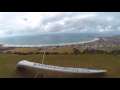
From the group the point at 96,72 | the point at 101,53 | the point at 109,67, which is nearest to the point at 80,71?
the point at 96,72

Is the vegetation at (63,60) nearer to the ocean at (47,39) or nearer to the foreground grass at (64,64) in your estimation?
the foreground grass at (64,64)

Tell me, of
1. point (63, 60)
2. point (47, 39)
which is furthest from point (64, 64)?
point (47, 39)

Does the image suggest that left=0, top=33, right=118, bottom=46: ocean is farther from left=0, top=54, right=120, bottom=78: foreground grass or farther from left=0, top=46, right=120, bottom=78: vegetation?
left=0, top=54, right=120, bottom=78: foreground grass

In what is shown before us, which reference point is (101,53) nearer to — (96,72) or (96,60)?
(96,60)

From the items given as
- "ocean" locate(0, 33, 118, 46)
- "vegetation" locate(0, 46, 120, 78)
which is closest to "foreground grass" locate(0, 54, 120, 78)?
"vegetation" locate(0, 46, 120, 78)

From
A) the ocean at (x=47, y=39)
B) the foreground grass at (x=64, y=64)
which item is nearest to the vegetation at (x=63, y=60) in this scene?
the foreground grass at (x=64, y=64)

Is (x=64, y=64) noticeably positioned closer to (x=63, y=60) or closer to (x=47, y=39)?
(x=63, y=60)

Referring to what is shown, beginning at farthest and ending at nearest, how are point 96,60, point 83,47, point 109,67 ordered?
1. point 83,47
2. point 96,60
3. point 109,67
